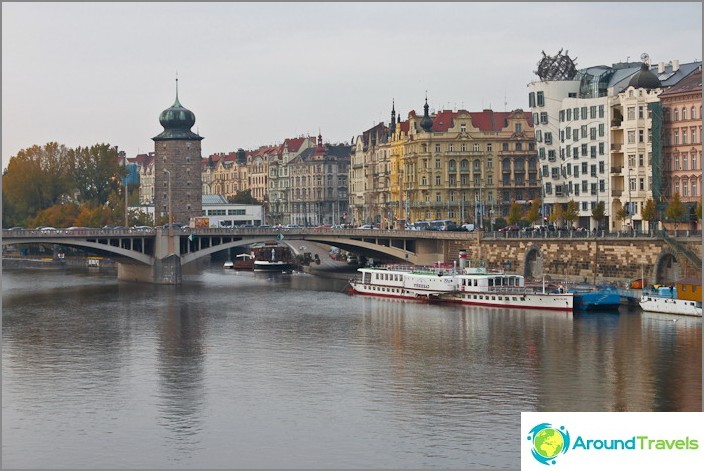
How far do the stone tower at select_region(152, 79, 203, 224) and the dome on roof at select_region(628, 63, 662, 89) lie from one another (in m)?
59.9

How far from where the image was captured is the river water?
153ft

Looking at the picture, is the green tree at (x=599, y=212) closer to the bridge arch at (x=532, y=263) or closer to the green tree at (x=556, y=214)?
the green tree at (x=556, y=214)

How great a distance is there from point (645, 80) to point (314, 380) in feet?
164

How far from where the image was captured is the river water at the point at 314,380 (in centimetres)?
4653

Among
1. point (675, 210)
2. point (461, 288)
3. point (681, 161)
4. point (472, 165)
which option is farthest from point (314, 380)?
point (472, 165)

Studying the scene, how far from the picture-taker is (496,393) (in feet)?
180

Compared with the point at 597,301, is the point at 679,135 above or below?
above

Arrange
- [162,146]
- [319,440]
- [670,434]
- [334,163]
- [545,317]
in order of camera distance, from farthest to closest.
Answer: [334,163]
[162,146]
[545,317]
[319,440]
[670,434]

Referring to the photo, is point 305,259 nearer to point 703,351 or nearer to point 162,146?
point 162,146

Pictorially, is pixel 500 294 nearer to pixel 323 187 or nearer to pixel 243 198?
pixel 323 187

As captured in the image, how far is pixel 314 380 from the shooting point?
58.5 metres

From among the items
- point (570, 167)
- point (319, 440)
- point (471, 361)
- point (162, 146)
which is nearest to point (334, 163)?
point (162, 146)

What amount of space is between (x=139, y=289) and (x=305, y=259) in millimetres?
29226

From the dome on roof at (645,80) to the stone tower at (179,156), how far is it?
197 ft
